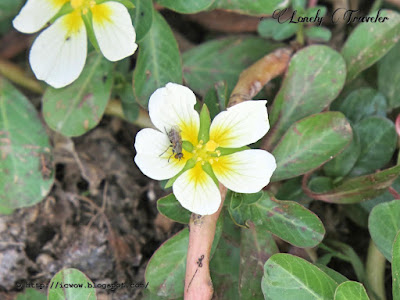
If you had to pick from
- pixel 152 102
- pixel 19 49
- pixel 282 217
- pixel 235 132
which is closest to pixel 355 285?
pixel 282 217

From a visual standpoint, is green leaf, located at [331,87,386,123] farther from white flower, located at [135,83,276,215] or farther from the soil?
the soil

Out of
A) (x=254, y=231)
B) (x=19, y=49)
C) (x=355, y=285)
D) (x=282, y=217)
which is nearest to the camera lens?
(x=355, y=285)

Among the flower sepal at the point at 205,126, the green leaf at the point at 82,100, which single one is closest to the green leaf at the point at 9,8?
the green leaf at the point at 82,100

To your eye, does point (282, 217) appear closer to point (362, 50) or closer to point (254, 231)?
point (254, 231)

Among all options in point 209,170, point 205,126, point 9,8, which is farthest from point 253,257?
point 9,8

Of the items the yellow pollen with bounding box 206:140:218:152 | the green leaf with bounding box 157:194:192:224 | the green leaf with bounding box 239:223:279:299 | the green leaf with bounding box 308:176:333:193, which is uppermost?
the yellow pollen with bounding box 206:140:218:152

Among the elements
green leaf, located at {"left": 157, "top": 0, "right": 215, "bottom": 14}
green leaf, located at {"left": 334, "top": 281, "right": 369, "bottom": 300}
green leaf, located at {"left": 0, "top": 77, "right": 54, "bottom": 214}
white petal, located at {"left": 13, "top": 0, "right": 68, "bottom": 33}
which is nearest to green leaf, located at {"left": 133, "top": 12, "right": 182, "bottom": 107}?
green leaf, located at {"left": 157, "top": 0, "right": 215, "bottom": 14}

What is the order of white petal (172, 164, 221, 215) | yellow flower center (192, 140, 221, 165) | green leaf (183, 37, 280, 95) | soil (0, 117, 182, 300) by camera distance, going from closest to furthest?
1. white petal (172, 164, 221, 215)
2. yellow flower center (192, 140, 221, 165)
3. soil (0, 117, 182, 300)
4. green leaf (183, 37, 280, 95)
